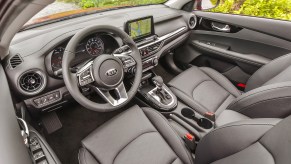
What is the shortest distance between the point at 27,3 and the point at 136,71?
0.83 m

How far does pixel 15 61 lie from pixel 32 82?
5.8 inches

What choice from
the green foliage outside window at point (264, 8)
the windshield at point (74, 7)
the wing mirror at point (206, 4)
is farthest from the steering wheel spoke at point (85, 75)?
the green foliage outside window at point (264, 8)

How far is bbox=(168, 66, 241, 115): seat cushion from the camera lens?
1744 millimetres

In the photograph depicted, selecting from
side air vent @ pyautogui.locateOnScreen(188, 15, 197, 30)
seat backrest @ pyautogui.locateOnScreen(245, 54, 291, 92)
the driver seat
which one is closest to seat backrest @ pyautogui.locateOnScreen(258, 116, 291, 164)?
the driver seat

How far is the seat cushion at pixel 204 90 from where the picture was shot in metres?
1.74

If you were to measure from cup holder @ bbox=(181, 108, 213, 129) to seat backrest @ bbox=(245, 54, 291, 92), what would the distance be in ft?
1.43

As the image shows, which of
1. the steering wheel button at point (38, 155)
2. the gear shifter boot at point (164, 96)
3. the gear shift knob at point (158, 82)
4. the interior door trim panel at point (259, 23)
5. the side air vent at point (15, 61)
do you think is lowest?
the gear shifter boot at point (164, 96)

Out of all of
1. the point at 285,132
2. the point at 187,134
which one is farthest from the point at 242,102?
the point at 285,132

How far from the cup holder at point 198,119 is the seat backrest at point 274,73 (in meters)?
0.44

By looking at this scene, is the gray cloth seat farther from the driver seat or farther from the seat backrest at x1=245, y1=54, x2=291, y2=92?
the driver seat

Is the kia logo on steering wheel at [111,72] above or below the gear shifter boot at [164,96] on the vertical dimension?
above

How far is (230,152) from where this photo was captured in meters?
0.88

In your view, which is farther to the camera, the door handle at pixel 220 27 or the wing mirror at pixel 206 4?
the wing mirror at pixel 206 4

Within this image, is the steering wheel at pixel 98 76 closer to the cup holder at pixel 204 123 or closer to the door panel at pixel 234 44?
the cup holder at pixel 204 123
